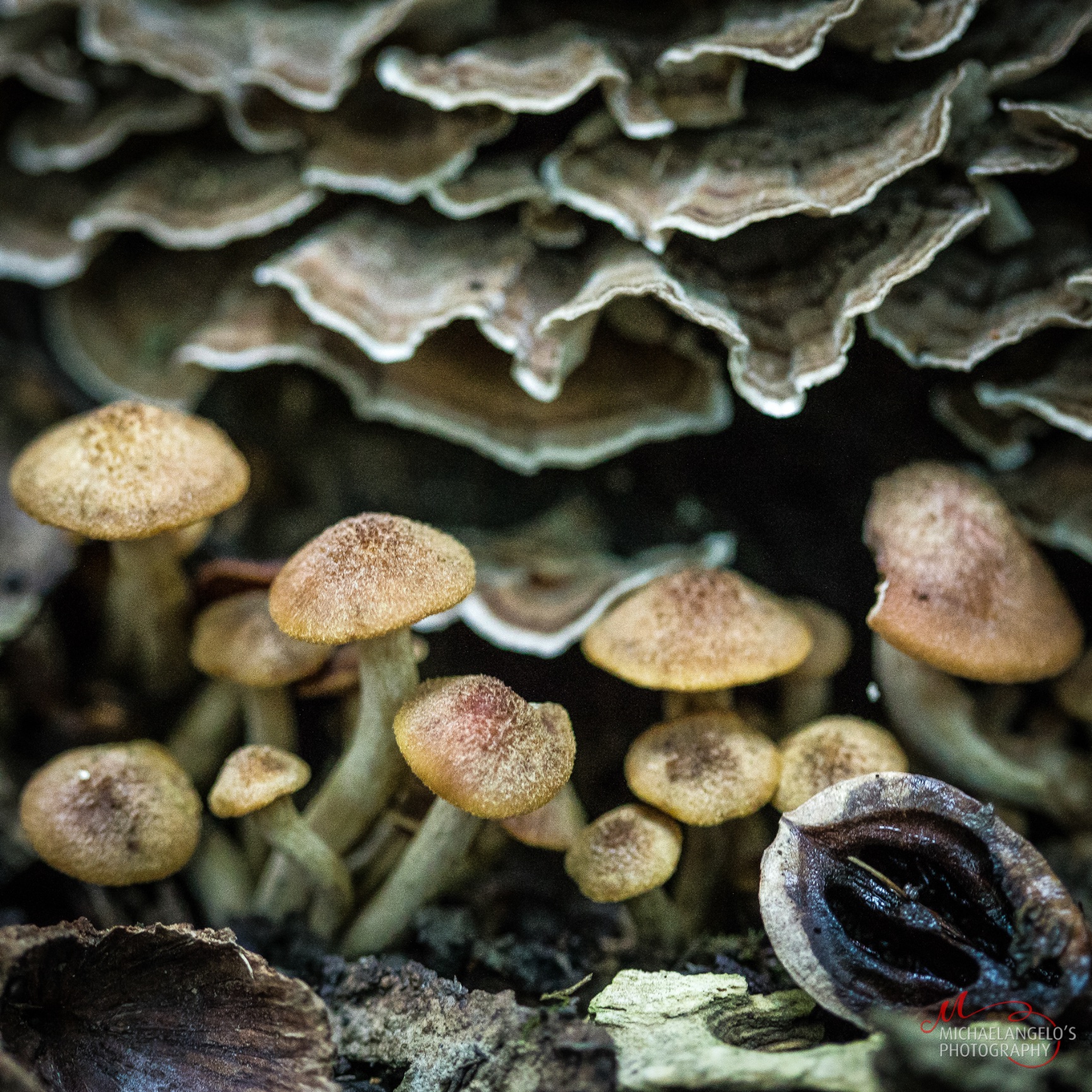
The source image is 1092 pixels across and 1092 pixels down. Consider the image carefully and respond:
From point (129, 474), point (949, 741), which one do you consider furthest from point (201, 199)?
point (949, 741)

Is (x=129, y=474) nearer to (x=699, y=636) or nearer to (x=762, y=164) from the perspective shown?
(x=699, y=636)

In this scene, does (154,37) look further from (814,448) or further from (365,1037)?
(365,1037)

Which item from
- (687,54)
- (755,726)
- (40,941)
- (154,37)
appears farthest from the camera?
(154,37)

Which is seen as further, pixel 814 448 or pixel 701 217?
pixel 814 448

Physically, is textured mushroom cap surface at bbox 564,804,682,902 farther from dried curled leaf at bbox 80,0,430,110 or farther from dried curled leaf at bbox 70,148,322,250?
dried curled leaf at bbox 80,0,430,110

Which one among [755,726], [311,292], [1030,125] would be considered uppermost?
[1030,125]

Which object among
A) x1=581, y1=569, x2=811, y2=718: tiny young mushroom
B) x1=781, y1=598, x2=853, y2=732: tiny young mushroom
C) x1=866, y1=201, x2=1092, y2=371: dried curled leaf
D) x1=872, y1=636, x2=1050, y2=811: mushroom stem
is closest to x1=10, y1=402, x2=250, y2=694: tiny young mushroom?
x1=581, y1=569, x2=811, y2=718: tiny young mushroom

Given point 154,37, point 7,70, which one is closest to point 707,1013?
point 154,37
